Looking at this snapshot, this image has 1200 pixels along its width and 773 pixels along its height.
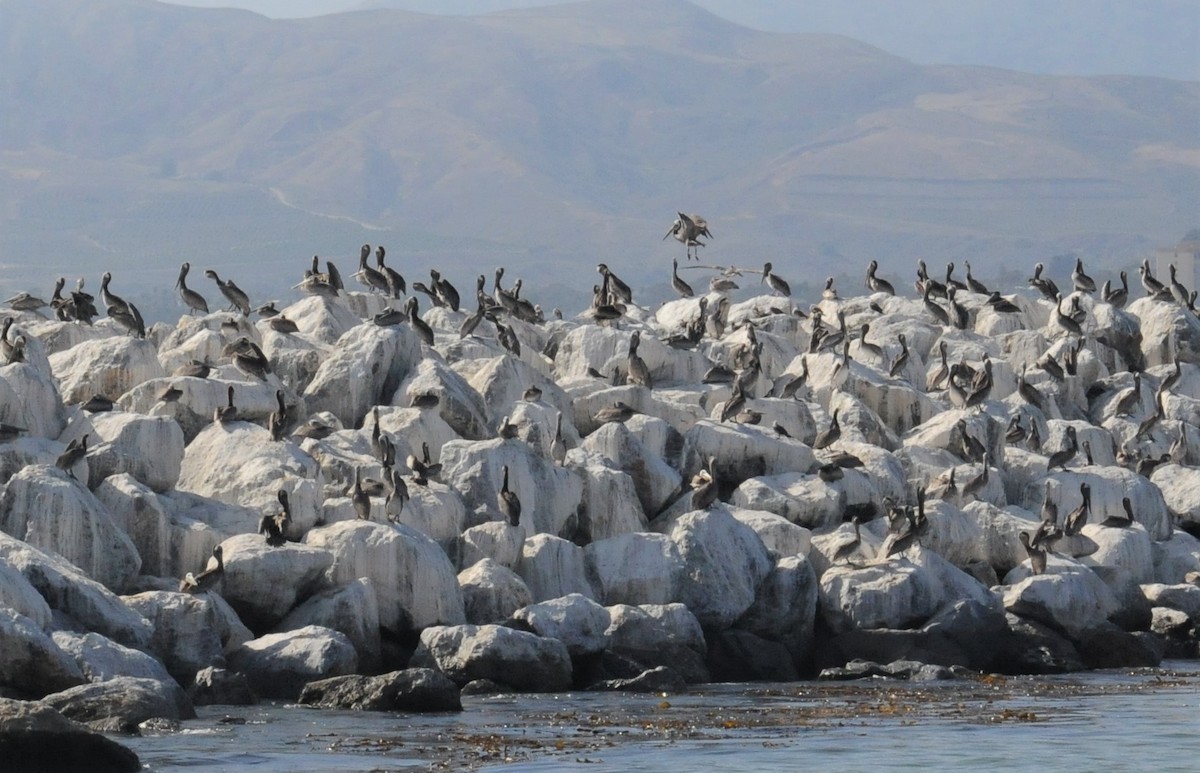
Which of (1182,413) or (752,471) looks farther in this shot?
(1182,413)

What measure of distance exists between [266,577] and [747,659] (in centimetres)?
684

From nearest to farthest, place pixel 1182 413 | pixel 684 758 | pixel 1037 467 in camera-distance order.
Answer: pixel 684 758 → pixel 1037 467 → pixel 1182 413

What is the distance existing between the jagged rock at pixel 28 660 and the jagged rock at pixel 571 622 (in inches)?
281

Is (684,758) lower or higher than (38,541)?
lower

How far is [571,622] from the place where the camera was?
90.1 ft

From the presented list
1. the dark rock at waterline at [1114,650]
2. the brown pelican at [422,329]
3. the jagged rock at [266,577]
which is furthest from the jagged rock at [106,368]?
the dark rock at waterline at [1114,650]

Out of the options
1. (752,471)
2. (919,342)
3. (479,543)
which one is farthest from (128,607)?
(919,342)

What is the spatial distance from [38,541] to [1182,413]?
2448 cm

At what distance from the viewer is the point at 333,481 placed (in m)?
31.0

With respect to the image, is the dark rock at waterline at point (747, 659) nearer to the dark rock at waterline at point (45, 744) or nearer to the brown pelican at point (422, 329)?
the brown pelican at point (422, 329)

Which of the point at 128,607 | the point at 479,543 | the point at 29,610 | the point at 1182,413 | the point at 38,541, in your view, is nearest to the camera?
the point at 29,610

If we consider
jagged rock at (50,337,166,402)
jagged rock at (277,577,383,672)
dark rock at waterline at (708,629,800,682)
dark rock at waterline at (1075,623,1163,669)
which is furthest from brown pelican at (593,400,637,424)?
jagged rock at (277,577,383,672)

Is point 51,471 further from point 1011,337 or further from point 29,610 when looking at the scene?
point 1011,337

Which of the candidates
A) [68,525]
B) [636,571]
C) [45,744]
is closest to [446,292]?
[636,571]
